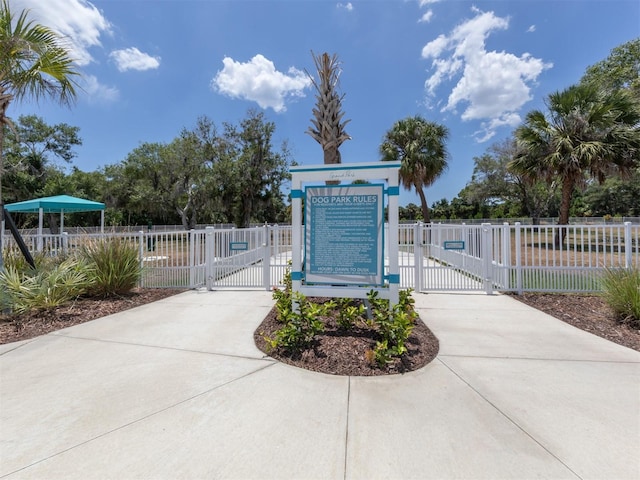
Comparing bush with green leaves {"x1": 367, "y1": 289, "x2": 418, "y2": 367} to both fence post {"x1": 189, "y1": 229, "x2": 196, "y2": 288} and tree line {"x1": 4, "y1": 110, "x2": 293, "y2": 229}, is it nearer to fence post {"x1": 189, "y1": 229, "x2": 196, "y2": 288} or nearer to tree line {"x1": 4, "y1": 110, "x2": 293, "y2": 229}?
fence post {"x1": 189, "y1": 229, "x2": 196, "y2": 288}

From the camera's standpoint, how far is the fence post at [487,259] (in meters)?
7.00

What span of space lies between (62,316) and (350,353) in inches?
200

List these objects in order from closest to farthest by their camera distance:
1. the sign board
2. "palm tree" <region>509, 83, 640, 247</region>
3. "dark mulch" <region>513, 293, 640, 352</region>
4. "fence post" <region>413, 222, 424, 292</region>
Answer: "dark mulch" <region>513, 293, 640, 352</region>, the sign board, "fence post" <region>413, 222, 424, 292</region>, "palm tree" <region>509, 83, 640, 247</region>

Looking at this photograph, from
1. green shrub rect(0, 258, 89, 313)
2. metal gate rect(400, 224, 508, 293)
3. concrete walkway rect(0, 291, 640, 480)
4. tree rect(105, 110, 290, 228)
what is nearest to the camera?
concrete walkway rect(0, 291, 640, 480)

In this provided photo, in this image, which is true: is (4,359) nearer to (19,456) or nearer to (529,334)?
(19,456)

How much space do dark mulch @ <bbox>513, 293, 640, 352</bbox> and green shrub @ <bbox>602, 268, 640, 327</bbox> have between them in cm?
14

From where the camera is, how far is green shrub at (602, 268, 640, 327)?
4625 millimetres

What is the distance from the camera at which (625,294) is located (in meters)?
4.73

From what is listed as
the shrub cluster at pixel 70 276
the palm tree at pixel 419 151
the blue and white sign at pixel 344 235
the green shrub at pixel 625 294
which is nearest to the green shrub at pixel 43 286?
the shrub cluster at pixel 70 276

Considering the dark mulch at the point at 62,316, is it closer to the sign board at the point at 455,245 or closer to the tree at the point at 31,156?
the sign board at the point at 455,245

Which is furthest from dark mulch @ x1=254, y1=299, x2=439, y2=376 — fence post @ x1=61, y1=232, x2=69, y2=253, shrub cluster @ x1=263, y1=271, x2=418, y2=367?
fence post @ x1=61, y1=232, x2=69, y2=253

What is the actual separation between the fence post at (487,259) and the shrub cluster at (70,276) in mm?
8002

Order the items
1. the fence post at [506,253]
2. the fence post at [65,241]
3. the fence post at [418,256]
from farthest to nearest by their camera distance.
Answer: the fence post at [65,241]
the fence post at [418,256]
the fence post at [506,253]

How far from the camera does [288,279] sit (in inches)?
227
